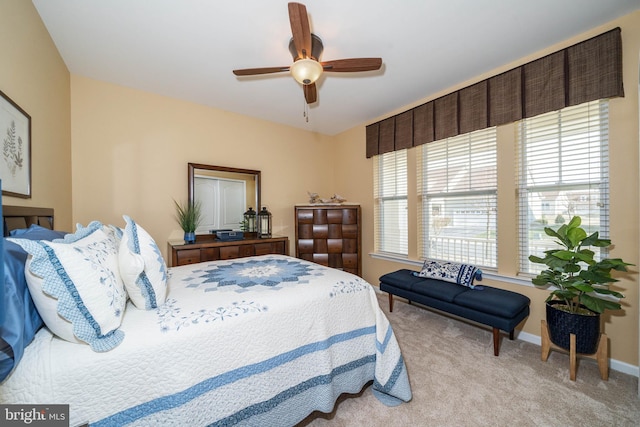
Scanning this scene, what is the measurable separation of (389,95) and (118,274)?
3227 millimetres

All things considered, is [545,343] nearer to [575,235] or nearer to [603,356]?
[603,356]

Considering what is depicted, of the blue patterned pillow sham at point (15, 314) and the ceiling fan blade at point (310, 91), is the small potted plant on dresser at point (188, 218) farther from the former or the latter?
the blue patterned pillow sham at point (15, 314)

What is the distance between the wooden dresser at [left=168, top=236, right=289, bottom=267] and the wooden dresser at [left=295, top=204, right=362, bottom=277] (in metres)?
0.41

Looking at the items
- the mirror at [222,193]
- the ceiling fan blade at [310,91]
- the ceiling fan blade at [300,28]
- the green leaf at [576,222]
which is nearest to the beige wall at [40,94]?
the mirror at [222,193]

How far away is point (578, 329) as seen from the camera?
1.89 m

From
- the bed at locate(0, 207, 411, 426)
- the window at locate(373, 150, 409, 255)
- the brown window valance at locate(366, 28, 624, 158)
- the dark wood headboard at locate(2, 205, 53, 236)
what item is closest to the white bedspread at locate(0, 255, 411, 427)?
the bed at locate(0, 207, 411, 426)

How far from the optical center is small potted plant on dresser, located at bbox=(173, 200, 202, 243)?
10.3ft

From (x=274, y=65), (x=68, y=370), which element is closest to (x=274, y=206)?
(x=274, y=65)

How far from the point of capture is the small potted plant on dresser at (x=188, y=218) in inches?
123

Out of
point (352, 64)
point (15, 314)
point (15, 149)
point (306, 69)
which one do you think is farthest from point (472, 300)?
point (15, 149)

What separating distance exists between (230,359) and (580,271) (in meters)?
2.52

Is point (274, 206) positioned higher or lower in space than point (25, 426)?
higher

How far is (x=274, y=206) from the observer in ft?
13.3

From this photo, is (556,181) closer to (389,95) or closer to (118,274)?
(389,95)
